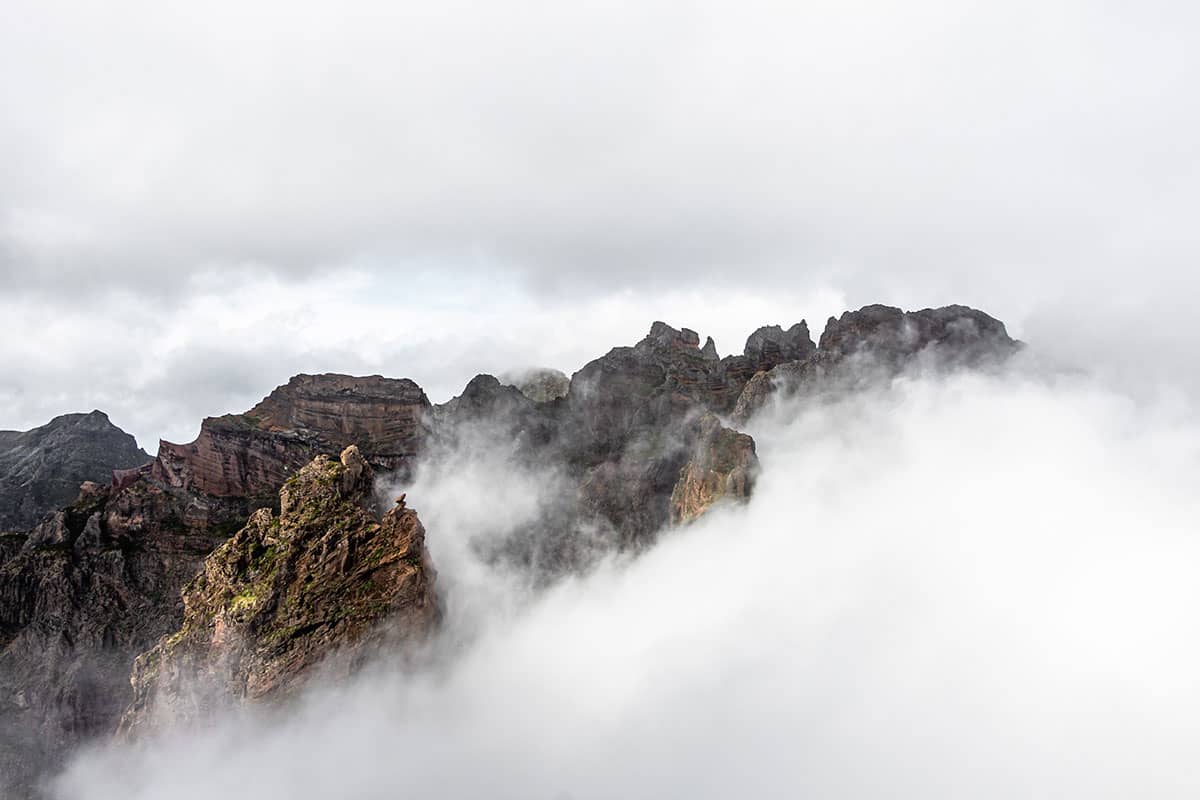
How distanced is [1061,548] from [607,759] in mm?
151595

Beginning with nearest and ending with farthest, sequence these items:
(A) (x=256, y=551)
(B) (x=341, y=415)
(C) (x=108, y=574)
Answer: (A) (x=256, y=551) → (C) (x=108, y=574) → (B) (x=341, y=415)

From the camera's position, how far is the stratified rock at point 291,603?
302ft

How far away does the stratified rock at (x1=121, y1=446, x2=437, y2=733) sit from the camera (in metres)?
92.1

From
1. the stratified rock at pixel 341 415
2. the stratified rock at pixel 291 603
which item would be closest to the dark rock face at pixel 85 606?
the stratified rock at pixel 341 415

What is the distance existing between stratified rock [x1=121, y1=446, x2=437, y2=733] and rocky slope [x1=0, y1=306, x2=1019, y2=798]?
25cm

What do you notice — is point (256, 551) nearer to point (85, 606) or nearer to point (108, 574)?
point (108, 574)

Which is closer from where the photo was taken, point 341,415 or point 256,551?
point 256,551

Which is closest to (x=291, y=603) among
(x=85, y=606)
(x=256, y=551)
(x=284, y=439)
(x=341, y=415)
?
(x=256, y=551)

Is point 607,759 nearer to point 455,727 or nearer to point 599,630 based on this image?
point 455,727

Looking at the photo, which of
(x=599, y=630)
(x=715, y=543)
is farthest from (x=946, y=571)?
(x=599, y=630)

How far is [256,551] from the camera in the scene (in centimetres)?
9869

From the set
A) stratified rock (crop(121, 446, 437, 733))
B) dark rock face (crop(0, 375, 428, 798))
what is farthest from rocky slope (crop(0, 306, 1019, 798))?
dark rock face (crop(0, 375, 428, 798))

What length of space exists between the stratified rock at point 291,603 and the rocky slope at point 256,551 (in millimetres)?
248

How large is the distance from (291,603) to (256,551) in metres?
11.4
